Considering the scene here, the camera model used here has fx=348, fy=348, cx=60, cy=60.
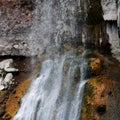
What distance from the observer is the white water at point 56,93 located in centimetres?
1425

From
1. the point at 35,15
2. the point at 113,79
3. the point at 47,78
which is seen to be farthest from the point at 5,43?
the point at 113,79

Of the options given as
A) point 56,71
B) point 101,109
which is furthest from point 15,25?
point 101,109

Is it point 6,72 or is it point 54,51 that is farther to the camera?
point 54,51

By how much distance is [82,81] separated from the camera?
15.3 m

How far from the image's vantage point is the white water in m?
14.2

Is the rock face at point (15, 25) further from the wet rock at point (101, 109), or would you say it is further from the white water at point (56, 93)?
the wet rock at point (101, 109)

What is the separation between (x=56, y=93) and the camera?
1534cm

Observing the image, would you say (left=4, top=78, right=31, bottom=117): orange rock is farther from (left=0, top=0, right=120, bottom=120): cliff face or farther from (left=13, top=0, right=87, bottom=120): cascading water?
(left=13, top=0, right=87, bottom=120): cascading water

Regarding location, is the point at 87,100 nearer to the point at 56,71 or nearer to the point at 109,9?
the point at 56,71

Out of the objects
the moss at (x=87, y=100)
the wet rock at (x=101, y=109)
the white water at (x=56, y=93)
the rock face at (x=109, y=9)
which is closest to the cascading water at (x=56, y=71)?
the white water at (x=56, y=93)

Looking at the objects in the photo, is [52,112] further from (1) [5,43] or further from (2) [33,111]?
(1) [5,43]

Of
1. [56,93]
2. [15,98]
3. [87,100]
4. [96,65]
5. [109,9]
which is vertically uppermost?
[109,9]

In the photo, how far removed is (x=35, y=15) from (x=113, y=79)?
7.57 metres

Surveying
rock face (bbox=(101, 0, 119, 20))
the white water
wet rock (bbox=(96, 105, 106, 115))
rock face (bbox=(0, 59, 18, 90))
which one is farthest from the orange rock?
rock face (bbox=(101, 0, 119, 20))
